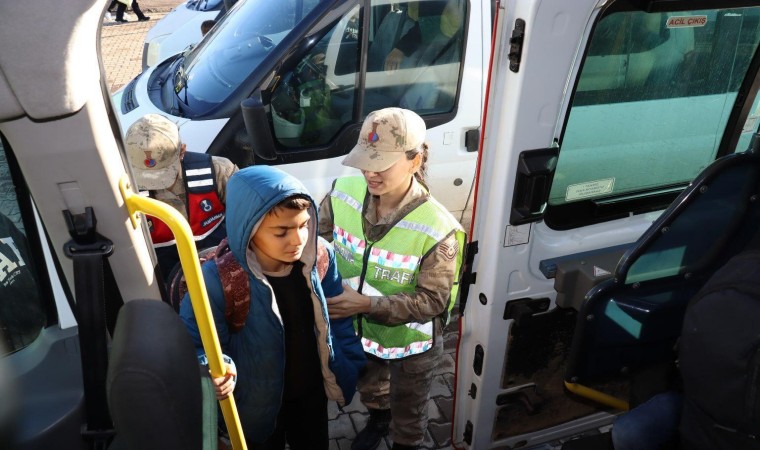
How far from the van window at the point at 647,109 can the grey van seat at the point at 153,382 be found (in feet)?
5.02

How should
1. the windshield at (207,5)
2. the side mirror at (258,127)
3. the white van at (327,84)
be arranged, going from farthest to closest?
1. the windshield at (207,5)
2. the white van at (327,84)
3. the side mirror at (258,127)

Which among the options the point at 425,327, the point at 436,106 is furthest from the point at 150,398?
the point at 436,106

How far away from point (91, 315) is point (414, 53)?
3057 millimetres

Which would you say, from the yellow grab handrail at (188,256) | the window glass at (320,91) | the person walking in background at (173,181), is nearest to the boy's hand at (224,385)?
the yellow grab handrail at (188,256)

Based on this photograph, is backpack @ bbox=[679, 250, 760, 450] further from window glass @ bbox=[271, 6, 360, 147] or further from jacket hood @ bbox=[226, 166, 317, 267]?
window glass @ bbox=[271, 6, 360, 147]

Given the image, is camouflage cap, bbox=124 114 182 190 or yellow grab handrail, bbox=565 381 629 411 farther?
camouflage cap, bbox=124 114 182 190

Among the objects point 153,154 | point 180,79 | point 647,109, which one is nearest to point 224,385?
point 153,154

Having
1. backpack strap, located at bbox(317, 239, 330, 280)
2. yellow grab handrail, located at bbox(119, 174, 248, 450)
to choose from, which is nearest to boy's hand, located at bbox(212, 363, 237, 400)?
yellow grab handrail, located at bbox(119, 174, 248, 450)

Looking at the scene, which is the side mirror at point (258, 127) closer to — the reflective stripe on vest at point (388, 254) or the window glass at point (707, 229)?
the reflective stripe on vest at point (388, 254)

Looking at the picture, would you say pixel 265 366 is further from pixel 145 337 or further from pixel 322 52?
pixel 322 52

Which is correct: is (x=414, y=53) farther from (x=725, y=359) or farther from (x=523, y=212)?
(x=725, y=359)

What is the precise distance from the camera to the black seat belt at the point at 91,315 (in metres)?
1.25

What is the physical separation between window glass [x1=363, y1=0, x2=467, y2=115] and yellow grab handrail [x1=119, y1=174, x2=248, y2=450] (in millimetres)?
2625

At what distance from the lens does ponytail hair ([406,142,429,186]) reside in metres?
2.56
